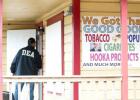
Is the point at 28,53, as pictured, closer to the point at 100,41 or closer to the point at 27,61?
the point at 27,61

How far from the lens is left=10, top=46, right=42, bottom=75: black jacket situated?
931cm

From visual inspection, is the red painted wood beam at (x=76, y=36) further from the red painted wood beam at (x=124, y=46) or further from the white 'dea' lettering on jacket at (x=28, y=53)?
the white 'dea' lettering on jacket at (x=28, y=53)

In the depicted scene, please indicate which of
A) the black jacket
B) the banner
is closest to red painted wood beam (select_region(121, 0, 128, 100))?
the banner

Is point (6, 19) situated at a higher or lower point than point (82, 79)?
higher

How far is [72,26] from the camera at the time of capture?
768 cm

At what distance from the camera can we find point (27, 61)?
946 centimetres

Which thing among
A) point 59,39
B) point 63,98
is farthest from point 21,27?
point 63,98

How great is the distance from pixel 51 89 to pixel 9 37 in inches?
129

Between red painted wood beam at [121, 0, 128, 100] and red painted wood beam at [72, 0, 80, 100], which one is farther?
red painted wood beam at [72, 0, 80, 100]

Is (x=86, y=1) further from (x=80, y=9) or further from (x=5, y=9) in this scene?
(x=5, y=9)

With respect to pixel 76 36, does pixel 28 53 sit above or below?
below

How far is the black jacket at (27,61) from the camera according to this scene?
9.31m

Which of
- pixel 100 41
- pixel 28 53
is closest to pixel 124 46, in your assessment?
pixel 100 41

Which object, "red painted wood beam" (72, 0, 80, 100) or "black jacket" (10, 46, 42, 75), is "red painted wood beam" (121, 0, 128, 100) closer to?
"red painted wood beam" (72, 0, 80, 100)
